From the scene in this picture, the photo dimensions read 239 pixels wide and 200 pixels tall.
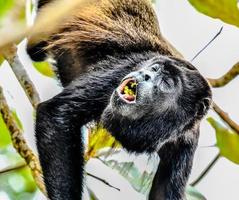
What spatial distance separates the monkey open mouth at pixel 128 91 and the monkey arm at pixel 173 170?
0.13m

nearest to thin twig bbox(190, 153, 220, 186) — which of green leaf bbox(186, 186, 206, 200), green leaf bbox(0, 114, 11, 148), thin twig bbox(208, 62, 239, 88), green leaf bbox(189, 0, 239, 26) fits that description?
green leaf bbox(186, 186, 206, 200)

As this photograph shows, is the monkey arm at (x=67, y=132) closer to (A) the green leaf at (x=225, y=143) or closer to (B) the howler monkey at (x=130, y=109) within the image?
(B) the howler monkey at (x=130, y=109)

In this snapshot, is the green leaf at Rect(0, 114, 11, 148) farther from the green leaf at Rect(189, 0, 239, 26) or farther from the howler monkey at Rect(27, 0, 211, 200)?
the green leaf at Rect(189, 0, 239, 26)

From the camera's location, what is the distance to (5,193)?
2.71ft

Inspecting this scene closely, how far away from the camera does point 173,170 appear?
849mm

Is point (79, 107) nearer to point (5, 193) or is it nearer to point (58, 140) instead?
point (58, 140)

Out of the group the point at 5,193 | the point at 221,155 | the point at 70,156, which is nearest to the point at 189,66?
the point at 221,155

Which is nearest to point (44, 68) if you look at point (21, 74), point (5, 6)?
point (21, 74)

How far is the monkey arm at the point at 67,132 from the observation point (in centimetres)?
81

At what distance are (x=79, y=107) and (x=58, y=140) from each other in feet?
0.27

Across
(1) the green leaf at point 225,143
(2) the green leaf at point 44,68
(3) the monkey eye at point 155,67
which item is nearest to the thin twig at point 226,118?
(1) the green leaf at point 225,143

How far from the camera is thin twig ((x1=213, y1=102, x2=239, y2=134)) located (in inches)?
32.1

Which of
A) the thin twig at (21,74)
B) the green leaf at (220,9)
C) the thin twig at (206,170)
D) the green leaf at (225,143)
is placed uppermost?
the green leaf at (220,9)

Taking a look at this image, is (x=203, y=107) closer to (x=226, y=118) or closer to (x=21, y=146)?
(x=226, y=118)
